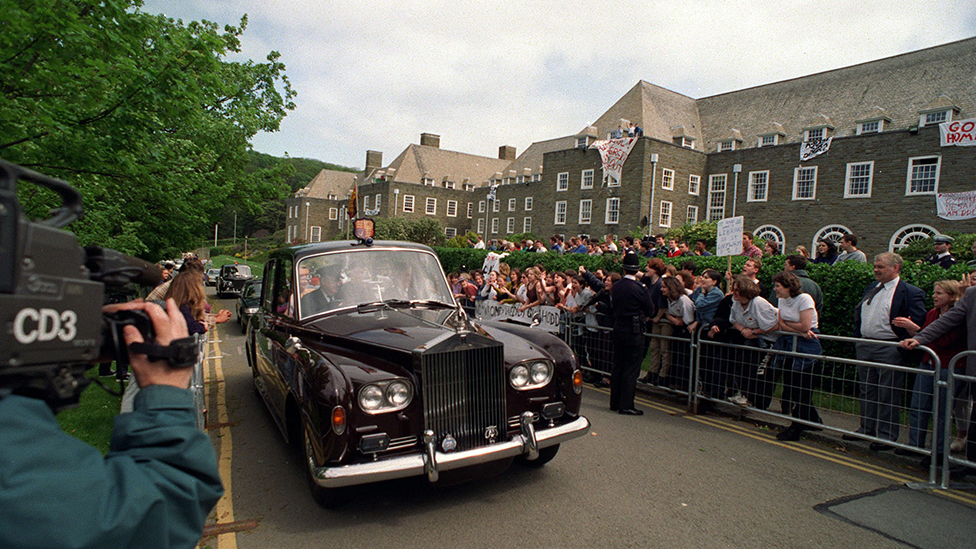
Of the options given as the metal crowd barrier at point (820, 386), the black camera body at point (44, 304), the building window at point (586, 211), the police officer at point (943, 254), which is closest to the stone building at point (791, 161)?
the building window at point (586, 211)

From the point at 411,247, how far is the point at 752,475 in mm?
4187

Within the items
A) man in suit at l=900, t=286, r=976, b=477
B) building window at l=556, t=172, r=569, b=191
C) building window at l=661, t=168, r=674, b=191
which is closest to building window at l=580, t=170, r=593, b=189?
building window at l=556, t=172, r=569, b=191

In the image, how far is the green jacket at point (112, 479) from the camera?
1.07 meters

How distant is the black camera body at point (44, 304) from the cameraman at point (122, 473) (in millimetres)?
64

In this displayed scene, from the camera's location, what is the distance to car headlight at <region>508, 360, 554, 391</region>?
4.58 metres

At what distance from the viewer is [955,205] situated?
2781 cm

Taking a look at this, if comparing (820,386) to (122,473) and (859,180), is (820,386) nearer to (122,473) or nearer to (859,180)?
(122,473)

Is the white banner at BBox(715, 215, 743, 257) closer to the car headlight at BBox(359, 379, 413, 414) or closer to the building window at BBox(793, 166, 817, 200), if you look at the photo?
the car headlight at BBox(359, 379, 413, 414)

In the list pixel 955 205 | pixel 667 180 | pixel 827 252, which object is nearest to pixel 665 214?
pixel 667 180

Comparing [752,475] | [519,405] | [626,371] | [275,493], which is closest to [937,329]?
[752,475]

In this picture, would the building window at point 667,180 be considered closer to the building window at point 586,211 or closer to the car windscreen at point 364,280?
the building window at point 586,211

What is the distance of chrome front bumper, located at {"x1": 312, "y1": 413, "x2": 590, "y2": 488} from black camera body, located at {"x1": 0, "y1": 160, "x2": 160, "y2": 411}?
105 inches

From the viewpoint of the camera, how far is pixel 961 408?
537cm

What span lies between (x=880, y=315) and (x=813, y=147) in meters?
35.7
